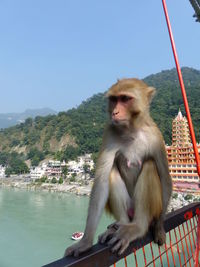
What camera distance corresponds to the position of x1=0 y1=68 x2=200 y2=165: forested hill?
190 feet

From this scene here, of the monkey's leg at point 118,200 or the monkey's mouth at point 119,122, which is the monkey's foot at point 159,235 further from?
the monkey's mouth at point 119,122

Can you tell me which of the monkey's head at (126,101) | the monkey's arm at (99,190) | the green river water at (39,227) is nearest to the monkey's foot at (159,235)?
the monkey's arm at (99,190)

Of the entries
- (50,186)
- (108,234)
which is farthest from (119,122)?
(50,186)

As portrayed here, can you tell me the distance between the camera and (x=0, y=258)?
61.2 ft

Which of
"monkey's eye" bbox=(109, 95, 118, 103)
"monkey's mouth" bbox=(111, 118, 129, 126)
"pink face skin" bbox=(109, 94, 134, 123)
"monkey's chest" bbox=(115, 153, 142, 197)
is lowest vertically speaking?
"monkey's chest" bbox=(115, 153, 142, 197)

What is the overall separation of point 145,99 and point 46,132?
7369cm

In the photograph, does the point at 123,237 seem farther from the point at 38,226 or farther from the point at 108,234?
the point at 38,226

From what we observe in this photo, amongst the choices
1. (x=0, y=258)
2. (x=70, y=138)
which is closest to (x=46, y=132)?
(x=70, y=138)

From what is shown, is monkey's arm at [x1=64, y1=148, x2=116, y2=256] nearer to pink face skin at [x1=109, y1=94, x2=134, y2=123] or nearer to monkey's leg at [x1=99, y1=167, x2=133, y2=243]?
monkey's leg at [x1=99, y1=167, x2=133, y2=243]

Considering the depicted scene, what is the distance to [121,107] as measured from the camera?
169 centimetres

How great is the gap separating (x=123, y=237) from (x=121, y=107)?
0.68 meters

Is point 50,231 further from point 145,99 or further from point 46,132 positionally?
point 46,132

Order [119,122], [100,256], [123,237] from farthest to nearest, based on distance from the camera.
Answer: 1. [119,122]
2. [123,237]
3. [100,256]

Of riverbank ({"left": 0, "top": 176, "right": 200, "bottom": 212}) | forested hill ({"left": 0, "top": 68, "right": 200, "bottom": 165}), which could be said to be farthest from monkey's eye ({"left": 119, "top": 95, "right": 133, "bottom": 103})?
forested hill ({"left": 0, "top": 68, "right": 200, "bottom": 165})
